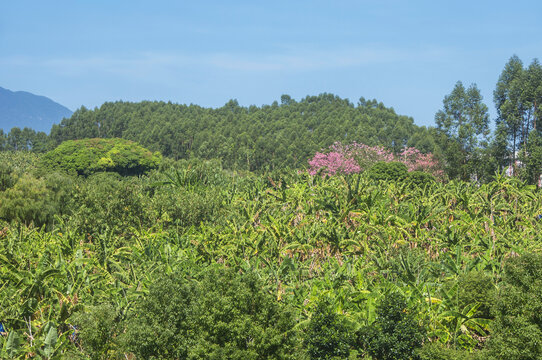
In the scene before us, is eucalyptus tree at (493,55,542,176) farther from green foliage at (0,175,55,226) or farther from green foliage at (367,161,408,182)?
green foliage at (0,175,55,226)

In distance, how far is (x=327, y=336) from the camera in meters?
13.5

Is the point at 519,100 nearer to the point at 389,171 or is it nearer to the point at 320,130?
the point at 389,171

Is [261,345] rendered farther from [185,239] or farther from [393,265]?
[185,239]

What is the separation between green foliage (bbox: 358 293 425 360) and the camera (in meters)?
13.6

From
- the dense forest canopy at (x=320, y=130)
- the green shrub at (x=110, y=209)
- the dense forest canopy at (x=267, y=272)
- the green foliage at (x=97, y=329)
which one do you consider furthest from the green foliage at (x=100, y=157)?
the green foliage at (x=97, y=329)

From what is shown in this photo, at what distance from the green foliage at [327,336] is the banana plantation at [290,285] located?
4 centimetres

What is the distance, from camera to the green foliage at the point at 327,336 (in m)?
13.5

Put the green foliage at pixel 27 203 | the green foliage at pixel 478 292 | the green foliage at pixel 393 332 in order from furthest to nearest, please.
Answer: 1. the green foliage at pixel 27 203
2. the green foliage at pixel 478 292
3. the green foliage at pixel 393 332

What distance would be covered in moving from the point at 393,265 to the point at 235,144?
82515 mm

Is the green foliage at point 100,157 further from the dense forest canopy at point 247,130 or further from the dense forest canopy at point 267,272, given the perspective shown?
the dense forest canopy at point 267,272

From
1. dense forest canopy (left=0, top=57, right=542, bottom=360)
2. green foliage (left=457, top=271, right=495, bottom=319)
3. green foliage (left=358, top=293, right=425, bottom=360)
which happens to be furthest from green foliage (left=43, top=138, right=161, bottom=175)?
green foliage (left=457, top=271, right=495, bottom=319)

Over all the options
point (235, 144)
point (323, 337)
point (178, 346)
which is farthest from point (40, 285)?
point (235, 144)

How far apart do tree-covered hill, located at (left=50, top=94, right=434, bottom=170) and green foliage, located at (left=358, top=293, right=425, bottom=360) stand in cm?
6910

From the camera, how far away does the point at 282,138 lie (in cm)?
9812
